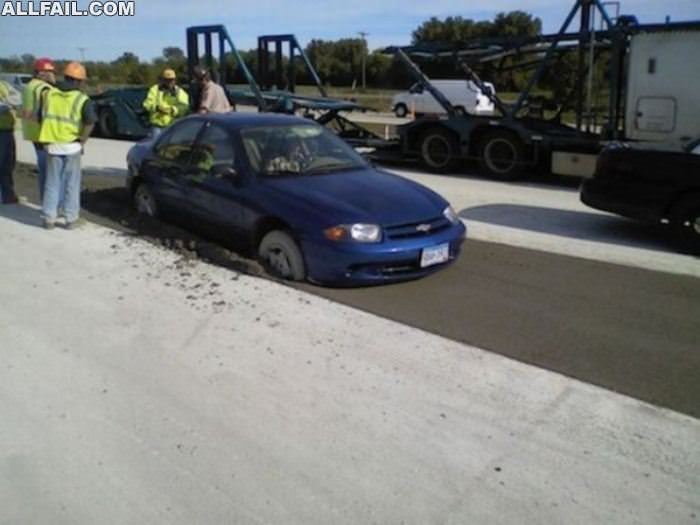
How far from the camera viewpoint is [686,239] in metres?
7.23

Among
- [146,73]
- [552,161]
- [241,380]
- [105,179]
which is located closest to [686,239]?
[552,161]

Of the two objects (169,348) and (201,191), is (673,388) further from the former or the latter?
(201,191)

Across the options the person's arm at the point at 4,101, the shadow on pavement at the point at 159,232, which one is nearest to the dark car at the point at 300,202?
the shadow on pavement at the point at 159,232

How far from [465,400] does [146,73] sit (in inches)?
2266

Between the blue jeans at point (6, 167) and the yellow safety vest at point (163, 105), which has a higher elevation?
the yellow safety vest at point (163, 105)

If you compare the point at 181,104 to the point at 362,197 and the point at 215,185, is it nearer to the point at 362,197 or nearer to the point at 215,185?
the point at 215,185

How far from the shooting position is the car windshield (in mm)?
6246

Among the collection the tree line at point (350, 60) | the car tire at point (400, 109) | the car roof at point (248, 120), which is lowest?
the car roof at point (248, 120)

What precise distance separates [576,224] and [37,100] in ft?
21.2

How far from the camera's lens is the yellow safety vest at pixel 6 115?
9125 millimetres

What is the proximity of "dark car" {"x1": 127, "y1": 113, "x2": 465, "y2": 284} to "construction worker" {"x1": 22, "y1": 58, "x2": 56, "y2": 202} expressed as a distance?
4.48 feet

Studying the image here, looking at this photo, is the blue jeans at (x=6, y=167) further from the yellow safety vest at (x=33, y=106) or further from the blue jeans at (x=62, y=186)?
Answer: the blue jeans at (x=62, y=186)

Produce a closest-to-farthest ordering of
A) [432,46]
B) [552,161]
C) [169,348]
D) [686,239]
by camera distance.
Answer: [169,348]
[686,239]
[552,161]
[432,46]

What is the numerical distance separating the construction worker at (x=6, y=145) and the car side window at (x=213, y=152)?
12.3 ft
